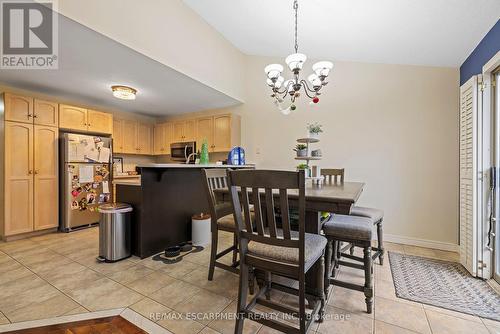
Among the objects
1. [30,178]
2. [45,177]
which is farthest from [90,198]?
[30,178]

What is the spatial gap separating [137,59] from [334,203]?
253 cm

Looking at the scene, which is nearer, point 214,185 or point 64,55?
point 214,185

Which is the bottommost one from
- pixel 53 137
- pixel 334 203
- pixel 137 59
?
pixel 334 203

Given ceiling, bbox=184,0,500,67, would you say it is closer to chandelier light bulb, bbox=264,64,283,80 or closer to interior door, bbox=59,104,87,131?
chandelier light bulb, bbox=264,64,283,80

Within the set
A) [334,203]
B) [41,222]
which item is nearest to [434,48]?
[334,203]

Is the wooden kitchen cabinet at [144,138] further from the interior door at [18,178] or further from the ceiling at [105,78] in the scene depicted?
the interior door at [18,178]

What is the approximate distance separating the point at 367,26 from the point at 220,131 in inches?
106

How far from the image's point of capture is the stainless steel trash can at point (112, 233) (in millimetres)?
2330

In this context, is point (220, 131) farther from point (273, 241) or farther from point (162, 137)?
point (273, 241)

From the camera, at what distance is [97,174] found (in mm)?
3676

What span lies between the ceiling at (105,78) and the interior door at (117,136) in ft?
1.10

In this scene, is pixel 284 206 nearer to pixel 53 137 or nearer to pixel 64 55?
pixel 64 55

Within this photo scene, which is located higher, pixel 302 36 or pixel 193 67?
pixel 302 36

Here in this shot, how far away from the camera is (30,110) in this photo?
3102 mm
